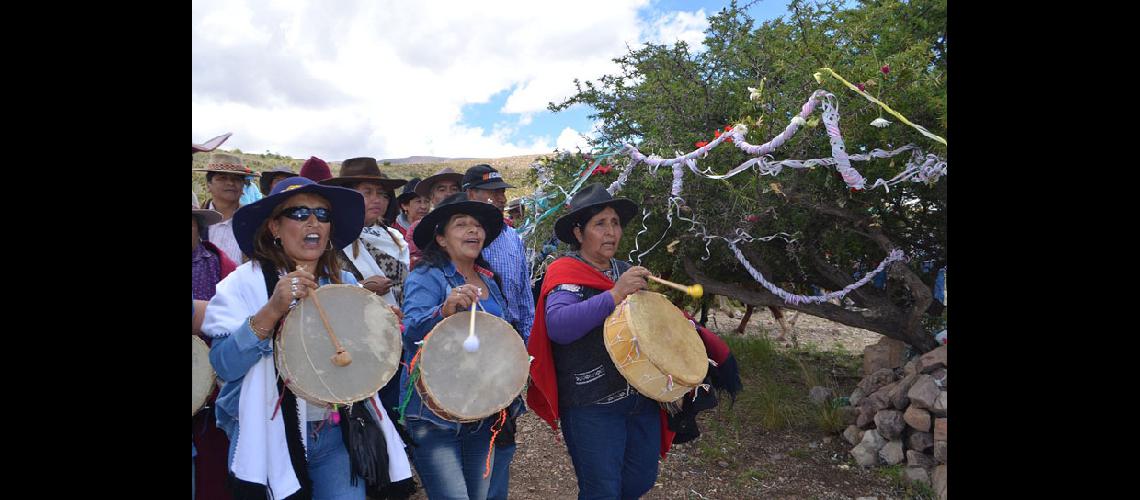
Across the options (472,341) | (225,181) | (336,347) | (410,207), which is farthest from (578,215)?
(225,181)

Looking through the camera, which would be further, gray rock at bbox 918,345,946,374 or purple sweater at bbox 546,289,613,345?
gray rock at bbox 918,345,946,374

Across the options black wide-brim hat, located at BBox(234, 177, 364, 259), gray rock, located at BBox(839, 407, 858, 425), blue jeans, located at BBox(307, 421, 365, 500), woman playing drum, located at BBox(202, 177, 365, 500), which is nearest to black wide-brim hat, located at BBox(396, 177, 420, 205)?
black wide-brim hat, located at BBox(234, 177, 364, 259)

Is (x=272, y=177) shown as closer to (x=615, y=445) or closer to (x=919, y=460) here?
(x=615, y=445)

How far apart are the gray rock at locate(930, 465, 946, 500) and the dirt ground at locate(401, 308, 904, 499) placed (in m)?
0.23

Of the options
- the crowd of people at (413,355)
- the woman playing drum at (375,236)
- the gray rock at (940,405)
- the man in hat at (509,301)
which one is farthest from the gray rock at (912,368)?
the woman playing drum at (375,236)

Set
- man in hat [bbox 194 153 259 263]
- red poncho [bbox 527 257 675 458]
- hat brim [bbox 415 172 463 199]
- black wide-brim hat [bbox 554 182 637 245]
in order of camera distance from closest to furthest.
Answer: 1. red poncho [bbox 527 257 675 458]
2. black wide-brim hat [bbox 554 182 637 245]
3. man in hat [bbox 194 153 259 263]
4. hat brim [bbox 415 172 463 199]

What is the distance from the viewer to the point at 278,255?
8.25 feet

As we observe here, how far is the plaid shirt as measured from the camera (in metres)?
3.43

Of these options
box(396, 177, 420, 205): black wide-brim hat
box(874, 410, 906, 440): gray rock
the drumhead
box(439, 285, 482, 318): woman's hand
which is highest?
box(396, 177, 420, 205): black wide-brim hat

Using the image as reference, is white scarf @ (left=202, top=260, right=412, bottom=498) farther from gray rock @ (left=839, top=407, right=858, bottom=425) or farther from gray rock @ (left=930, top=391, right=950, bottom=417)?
gray rock @ (left=839, top=407, right=858, bottom=425)

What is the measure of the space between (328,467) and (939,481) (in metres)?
3.86

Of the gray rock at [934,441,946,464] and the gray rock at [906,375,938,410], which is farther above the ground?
the gray rock at [906,375,938,410]

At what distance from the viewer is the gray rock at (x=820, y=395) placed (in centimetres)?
595
